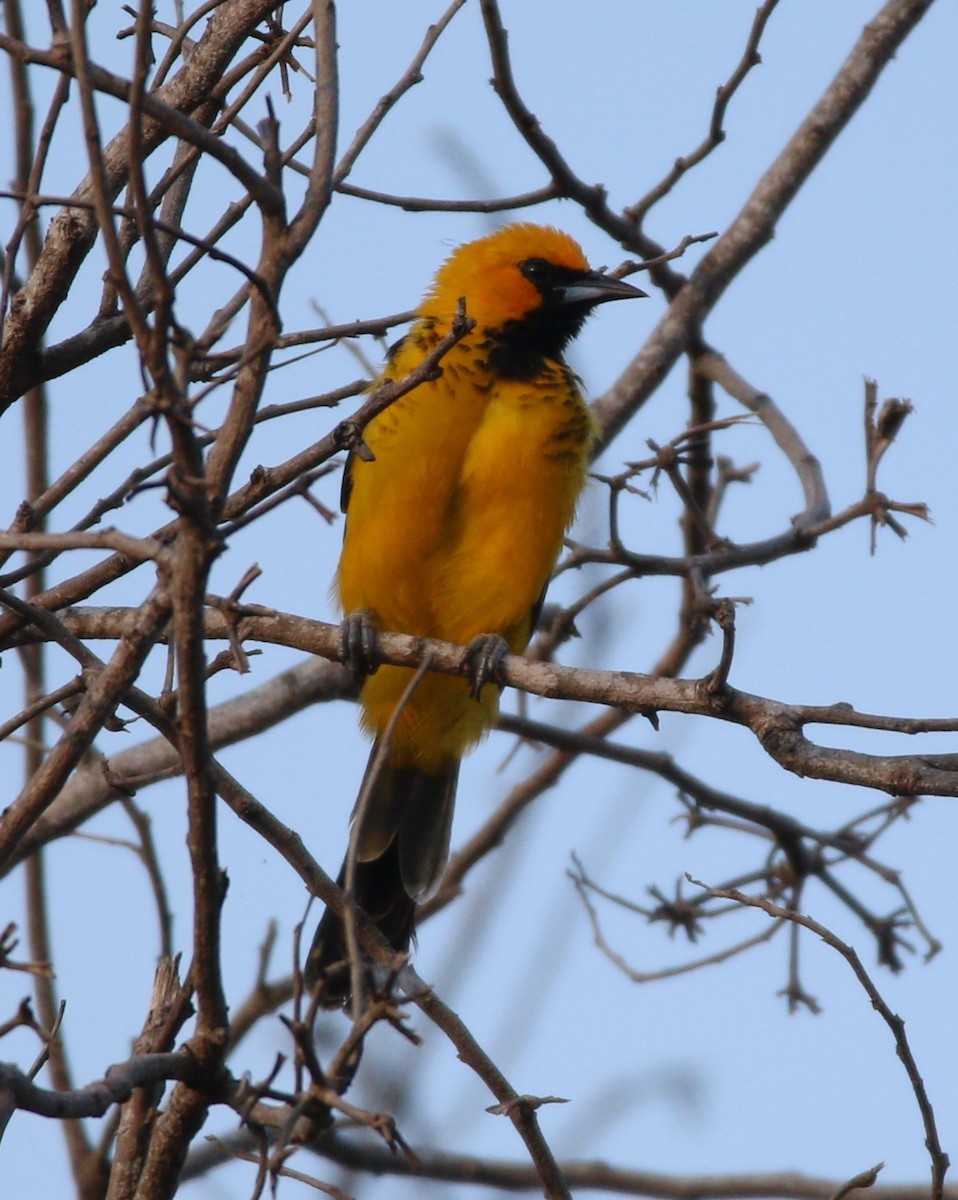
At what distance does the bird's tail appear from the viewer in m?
4.98

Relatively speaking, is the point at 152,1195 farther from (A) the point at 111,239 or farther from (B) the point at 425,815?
(B) the point at 425,815

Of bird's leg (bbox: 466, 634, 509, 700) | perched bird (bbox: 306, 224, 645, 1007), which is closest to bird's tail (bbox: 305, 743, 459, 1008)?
perched bird (bbox: 306, 224, 645, 1007)

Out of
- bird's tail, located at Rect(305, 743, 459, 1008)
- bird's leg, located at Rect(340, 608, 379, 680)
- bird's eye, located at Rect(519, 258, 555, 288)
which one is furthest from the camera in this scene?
bird's eye, located at Rect(519, 258, 555, 288)

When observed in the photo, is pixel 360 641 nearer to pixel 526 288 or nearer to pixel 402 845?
pixel 402 845

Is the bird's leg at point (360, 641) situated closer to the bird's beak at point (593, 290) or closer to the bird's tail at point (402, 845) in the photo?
the bird's tail at point (402, 845)

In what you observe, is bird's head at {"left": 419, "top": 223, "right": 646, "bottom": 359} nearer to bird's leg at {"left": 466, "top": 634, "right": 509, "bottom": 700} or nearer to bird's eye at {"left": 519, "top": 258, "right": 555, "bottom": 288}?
bird's eye at {"left": 519, "top": 258, "right": 555, "bottom": 288}

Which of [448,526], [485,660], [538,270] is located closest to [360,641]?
[485,660]

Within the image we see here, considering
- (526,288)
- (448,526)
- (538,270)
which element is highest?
(538,270)

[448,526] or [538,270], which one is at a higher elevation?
[538,270]

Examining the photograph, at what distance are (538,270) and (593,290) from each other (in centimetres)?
21

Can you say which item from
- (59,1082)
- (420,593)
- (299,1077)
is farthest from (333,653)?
(59,1082)

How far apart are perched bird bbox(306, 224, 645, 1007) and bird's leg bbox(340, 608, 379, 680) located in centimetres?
8

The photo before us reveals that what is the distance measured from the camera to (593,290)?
5.39 meters

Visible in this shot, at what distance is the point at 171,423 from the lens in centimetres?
187
